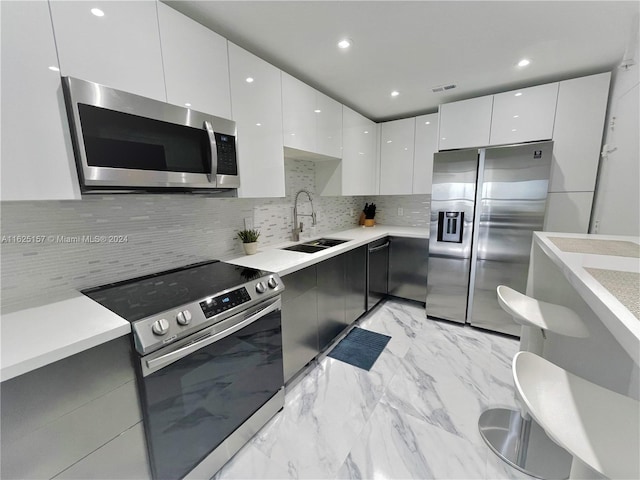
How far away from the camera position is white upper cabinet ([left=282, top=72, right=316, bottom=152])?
1952 mm

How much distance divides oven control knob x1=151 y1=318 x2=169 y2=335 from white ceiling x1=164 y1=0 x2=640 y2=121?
154 cm

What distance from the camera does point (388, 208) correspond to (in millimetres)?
3770

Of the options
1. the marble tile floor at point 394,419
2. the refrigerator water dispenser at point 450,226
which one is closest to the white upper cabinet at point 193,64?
the marble tile floor at point 394,419

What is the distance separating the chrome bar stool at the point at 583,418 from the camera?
608mm

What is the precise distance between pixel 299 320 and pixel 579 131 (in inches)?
109

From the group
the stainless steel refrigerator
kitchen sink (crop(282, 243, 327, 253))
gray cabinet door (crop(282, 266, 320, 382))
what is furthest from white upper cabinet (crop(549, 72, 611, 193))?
gray cabinet door (crop(282, 266, 320, 382))

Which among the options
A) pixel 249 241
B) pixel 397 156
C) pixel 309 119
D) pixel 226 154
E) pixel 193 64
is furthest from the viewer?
pixel 397 156

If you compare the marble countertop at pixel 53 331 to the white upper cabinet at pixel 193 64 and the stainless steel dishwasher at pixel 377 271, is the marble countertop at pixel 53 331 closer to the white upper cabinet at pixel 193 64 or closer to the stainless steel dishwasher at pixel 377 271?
the white upper cabinet at pixel 193 64

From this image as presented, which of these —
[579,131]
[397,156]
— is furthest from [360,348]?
[579,131]

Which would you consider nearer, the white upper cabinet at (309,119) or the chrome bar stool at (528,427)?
the chrome bar stool at (528,427)

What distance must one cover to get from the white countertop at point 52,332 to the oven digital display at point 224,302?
0.29 metres

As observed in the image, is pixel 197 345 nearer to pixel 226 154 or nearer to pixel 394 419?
pixel 226 154

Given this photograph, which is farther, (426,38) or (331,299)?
(331,299)

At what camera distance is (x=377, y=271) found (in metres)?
2.99
